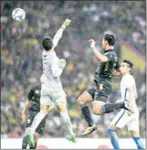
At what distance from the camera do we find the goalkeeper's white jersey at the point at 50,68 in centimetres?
1256

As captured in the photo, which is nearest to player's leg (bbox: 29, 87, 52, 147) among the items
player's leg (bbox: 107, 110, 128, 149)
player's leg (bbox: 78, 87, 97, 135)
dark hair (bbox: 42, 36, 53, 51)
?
player's leg (bbox: 78, 87, 97, 135)

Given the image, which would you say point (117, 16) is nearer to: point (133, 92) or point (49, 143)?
point (49, 143)

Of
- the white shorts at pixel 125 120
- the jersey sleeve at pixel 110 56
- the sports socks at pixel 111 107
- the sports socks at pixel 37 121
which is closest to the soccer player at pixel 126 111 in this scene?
the white shorts at pixel 125 120

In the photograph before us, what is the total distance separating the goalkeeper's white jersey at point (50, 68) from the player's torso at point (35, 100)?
1274 millimetres

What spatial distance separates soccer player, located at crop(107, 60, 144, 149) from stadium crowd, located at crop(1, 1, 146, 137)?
585 centimetres

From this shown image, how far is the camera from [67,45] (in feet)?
70.4

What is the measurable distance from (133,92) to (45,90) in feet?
5.67

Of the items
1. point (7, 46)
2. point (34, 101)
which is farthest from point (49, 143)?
point (7, 46)

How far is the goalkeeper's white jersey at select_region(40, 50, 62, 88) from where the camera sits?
12.6 meters

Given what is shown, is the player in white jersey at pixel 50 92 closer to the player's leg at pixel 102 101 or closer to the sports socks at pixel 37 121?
the sports socks at pixel 37 121

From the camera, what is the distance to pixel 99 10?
72.6 ft

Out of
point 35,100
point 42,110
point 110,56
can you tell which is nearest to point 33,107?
point 35,100

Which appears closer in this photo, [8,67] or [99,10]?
[8,67]

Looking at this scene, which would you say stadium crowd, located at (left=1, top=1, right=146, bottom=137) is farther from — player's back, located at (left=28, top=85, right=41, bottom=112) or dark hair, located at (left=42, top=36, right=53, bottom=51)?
dark hair, located at (left=42, top=36, right=53, bottom=51)
